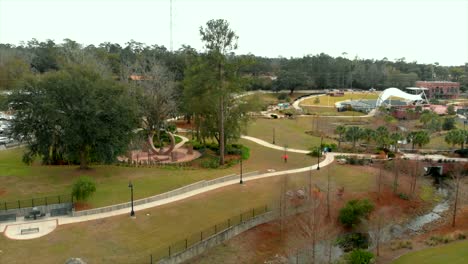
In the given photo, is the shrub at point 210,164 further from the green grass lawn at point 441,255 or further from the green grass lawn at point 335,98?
the green grass lawn at point 335,98

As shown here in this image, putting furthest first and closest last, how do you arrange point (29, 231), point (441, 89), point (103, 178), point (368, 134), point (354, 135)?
point (441, 89), point (354, 135), point (368, 134), point (103, 178), point (29, 231)

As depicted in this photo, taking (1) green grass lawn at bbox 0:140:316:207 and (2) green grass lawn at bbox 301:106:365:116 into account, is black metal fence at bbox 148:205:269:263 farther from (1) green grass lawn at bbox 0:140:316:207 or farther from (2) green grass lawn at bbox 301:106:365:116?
(2) green grass lawn at bbox 301:106:365:116

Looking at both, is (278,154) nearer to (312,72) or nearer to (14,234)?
(14,234)

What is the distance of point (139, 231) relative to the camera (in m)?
29.2

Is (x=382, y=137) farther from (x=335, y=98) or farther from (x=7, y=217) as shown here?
(x=335, y=98)

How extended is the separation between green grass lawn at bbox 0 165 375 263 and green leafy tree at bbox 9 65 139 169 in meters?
6.41

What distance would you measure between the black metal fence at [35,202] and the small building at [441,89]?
405 ft

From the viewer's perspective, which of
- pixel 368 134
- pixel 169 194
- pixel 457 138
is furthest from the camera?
pixel 368 134

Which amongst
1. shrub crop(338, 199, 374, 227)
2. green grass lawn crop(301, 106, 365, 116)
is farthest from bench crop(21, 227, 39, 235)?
green grass lawn crop(301, 106, 365, 116)

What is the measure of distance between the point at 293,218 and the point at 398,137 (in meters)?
28.0

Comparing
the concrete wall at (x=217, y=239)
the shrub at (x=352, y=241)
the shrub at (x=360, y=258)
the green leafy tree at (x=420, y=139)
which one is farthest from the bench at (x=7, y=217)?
the green leafy tree at (x=420, y=139)

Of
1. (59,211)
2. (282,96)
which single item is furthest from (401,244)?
(282,96)

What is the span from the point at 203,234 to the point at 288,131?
151 feet

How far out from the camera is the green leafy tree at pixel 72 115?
39000 millimetres
